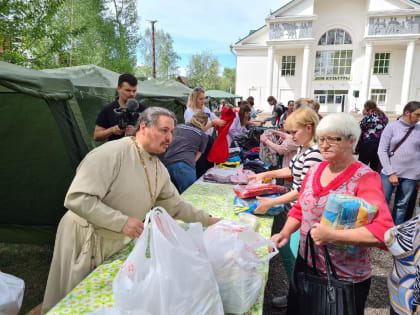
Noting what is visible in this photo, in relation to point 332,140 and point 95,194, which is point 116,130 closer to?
point 95,194

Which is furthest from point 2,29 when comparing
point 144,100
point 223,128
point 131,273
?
point 131,273

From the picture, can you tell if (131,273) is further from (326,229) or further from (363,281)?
(363,281)

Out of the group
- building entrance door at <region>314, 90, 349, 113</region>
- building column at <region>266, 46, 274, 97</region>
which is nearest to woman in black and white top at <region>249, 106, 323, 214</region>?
building column at <region>266, 46, 274, 97</region>

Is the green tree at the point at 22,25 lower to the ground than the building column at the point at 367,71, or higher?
lower

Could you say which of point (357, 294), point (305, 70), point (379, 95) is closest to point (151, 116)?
point (357, 294)

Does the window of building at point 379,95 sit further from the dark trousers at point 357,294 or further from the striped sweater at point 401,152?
the dark trousers at point 357,294

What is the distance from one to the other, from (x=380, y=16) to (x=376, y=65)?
4.39m

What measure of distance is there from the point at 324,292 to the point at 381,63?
102 feet

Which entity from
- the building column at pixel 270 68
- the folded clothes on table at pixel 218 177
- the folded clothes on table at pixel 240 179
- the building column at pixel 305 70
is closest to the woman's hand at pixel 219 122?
the folded clothes on table at pixel 218 177

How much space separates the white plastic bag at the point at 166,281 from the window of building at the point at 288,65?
29.4 m

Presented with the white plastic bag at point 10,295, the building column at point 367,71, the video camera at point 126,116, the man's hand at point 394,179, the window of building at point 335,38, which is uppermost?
the window of building at point 335,38

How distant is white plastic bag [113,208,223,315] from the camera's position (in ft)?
3.04

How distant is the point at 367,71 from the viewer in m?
24.5

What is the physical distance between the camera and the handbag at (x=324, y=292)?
3.99 feet
